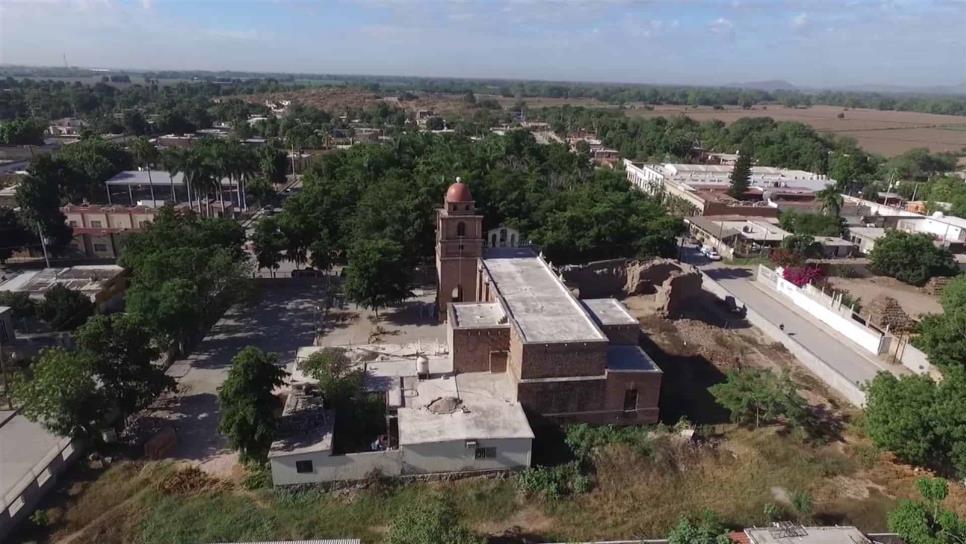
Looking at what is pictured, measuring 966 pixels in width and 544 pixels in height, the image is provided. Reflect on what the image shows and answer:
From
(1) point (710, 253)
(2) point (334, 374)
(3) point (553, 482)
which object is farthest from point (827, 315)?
(2) point (334, 374)

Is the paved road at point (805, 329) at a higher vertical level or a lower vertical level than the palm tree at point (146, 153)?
lower

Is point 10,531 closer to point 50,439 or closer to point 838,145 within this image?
point 50,439

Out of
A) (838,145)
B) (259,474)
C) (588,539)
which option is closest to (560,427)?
(588,539)

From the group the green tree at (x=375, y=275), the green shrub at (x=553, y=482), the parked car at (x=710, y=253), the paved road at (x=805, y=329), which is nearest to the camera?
the green shrub at (x=553, y=482)

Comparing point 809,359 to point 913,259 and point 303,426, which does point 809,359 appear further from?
point 303,426

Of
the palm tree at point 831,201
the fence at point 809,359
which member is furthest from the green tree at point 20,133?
the palm tree at point 831,201

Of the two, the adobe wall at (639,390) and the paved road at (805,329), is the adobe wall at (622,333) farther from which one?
the paved road at (805,329)
